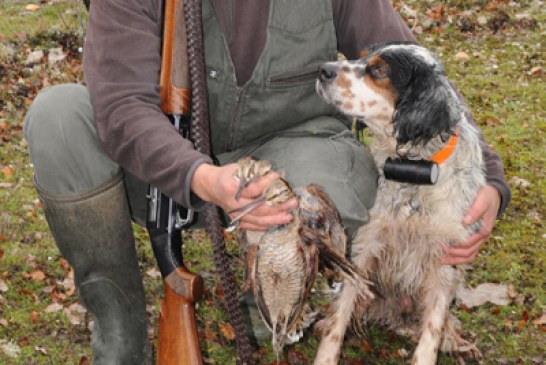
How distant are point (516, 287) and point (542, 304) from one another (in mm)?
211

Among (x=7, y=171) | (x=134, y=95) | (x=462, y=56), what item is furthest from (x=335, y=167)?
(x=462, y=56)

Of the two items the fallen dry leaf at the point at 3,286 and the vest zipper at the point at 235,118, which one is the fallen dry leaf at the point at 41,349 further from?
the vest zipper at the point at 235,118

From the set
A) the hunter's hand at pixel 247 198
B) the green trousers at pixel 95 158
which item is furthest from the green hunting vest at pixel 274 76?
the hunter's hand at pixel 247 198

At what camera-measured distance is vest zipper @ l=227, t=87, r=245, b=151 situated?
11.1 feet

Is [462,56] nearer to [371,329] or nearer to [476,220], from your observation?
[371,329]

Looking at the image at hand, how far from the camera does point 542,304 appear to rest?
4.36 meters

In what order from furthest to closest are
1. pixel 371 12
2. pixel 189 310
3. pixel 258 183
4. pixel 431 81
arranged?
pixel 371 12, pixel 431 81, pixel 189 310, pixel 258 183

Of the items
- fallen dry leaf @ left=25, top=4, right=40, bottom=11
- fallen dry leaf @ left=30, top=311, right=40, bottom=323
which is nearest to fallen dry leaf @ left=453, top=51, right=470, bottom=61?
fallen dry leaf @ left=25, top=4, right=40, bottom=11

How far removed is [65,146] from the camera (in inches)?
121

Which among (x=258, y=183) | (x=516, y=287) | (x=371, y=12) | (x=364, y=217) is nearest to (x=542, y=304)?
(x=516, y=287)

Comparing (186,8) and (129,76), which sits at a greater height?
(186,8)

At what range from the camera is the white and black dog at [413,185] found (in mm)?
3305

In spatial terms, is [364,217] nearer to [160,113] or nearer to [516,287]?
[160,113]

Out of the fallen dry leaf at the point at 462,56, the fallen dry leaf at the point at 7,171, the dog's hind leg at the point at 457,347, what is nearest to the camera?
the dog's hind leg at the point at 457,347
